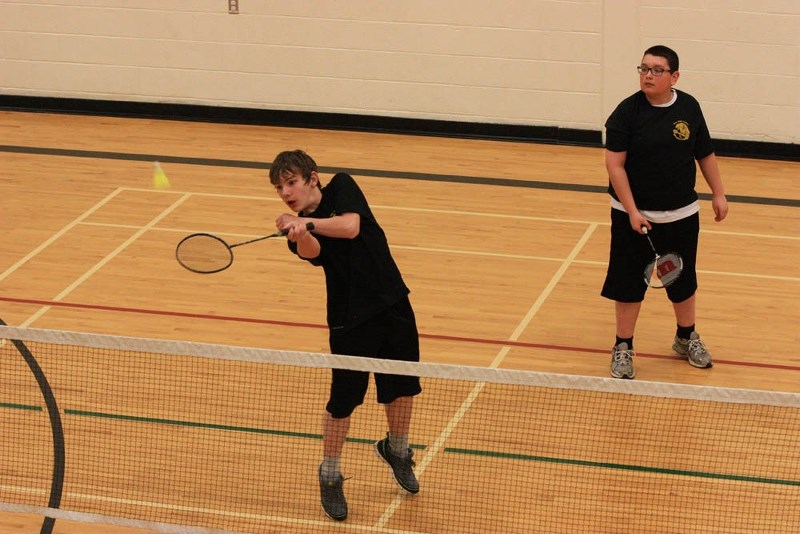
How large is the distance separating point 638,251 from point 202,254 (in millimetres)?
3055

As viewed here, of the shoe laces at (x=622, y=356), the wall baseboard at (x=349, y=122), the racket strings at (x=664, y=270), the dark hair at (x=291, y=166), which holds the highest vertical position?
the dark hair at (x=291, y=166)

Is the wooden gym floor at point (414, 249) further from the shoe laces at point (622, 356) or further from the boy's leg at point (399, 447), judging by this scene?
the boy's leg at point (399, 447)

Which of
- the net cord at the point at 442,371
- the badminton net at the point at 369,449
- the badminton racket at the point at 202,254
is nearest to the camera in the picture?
the net cord at the point at 442,371

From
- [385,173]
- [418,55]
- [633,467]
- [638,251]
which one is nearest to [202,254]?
[633,467]

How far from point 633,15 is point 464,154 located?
2.50 metres

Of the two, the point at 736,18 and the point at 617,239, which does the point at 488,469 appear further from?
the point at 736,18

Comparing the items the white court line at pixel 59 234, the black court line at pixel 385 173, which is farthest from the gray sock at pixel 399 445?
the black court line at pixel 385 173

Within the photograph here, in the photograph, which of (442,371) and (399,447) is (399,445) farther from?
(442,371)

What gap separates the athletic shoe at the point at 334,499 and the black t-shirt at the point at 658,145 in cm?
289

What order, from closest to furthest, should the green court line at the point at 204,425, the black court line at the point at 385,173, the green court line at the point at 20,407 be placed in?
1. the green court line at the point at 204,425
2. the green court line at the point at 20,407
3. the black court line at the point at 385,173

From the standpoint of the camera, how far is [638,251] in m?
7.90

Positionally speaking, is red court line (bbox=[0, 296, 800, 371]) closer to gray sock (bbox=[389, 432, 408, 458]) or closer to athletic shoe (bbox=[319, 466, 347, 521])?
gray sock (bbox=[389, 432, 408, 458])

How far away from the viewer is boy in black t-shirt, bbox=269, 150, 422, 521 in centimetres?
594

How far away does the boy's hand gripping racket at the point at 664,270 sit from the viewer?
774 cm
